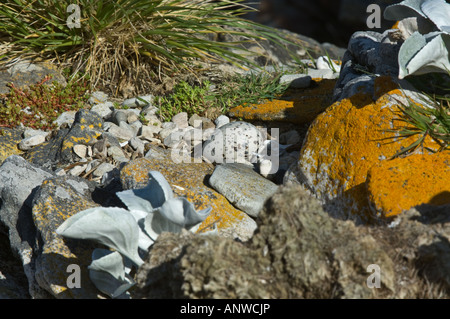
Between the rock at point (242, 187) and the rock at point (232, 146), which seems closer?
the rock at point (242, 187)

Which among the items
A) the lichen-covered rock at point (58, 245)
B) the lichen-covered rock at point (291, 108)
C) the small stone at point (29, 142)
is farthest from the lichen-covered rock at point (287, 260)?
the small stone at point (29, 142)

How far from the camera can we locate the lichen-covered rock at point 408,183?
2.63 meters

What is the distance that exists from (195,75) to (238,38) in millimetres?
1521

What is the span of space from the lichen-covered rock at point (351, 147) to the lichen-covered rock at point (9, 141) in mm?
2386

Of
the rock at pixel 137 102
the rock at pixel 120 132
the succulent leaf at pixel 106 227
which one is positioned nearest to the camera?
the succulent leaf at pixel 106 227

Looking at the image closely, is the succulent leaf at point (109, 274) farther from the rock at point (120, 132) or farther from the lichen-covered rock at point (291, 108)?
the lichen-covered rock at point (291, 108)

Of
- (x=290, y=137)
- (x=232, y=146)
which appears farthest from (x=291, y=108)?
(x=232, y=146)

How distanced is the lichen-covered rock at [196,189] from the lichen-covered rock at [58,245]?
0.32 m

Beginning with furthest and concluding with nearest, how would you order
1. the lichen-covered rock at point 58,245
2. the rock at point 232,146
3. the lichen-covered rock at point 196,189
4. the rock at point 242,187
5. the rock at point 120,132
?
the rock at point 120,132, the rock at point 232,146, the rock at point 242,187, the lichen-covered rock at point 196,189, the lichen-covered rock at point 58,245

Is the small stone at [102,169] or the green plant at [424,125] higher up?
the green plant at [424,125]

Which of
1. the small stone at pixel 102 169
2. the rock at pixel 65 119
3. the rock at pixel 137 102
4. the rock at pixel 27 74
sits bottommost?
the small stone at pixel 102 169

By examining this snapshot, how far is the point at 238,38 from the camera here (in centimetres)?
622

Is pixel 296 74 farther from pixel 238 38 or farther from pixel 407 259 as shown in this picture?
pixel 407 259

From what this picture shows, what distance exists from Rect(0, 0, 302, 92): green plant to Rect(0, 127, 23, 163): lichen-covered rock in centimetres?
91
